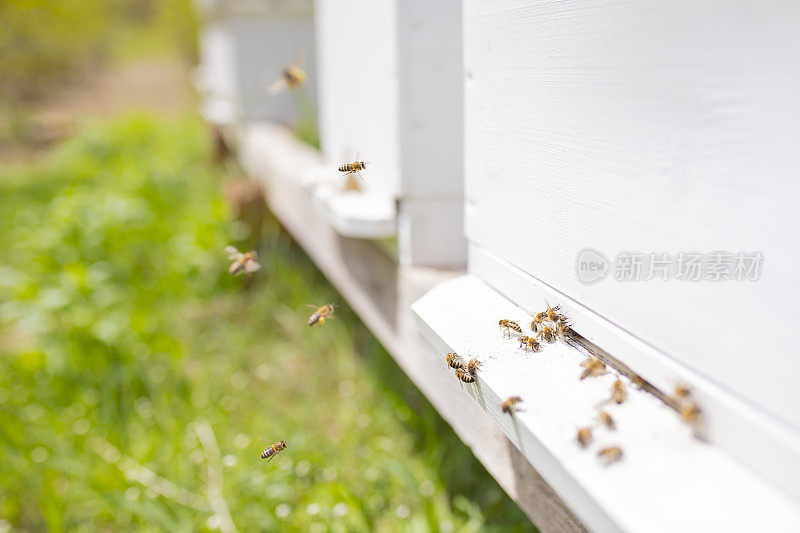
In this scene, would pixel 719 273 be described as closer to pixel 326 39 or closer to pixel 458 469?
pixel 458 469

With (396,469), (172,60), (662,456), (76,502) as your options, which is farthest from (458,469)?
(172,60)

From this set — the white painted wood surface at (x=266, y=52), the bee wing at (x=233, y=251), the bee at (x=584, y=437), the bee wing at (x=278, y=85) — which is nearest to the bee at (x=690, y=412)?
the bee at (x=584, y=437)

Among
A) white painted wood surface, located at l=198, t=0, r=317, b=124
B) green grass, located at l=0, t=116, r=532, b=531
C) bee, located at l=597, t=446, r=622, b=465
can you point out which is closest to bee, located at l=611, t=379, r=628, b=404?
bee, located at l=597, t=446, r=622, b=465

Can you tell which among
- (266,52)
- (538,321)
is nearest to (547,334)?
(538,321)

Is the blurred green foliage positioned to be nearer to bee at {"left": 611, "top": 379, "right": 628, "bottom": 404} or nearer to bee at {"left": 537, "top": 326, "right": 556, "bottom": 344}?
bee at {"left": 537, "top": 326, "right": 556, "bottom": 344}

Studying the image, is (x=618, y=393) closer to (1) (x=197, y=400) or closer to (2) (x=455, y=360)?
(2) (x=455, y=360)

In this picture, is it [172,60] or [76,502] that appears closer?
[76,502]

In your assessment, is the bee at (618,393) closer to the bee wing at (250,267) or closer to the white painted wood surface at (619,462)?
the white painted wood surface at (619,462)
